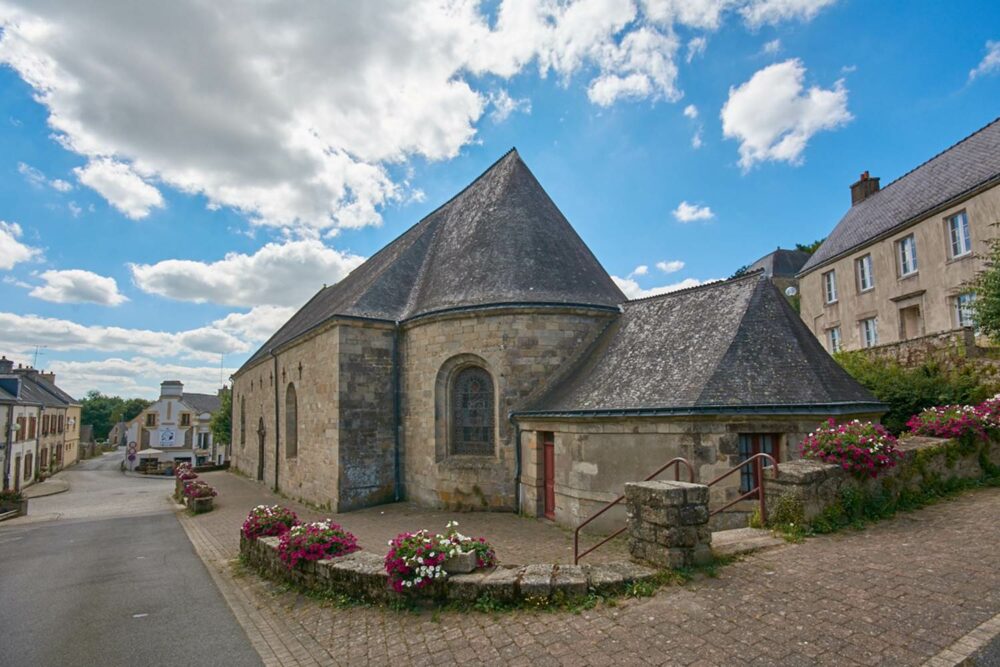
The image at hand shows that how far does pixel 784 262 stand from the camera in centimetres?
4106

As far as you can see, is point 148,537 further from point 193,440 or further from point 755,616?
point 193,440

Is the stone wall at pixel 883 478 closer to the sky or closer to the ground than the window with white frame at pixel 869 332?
closer to the ground

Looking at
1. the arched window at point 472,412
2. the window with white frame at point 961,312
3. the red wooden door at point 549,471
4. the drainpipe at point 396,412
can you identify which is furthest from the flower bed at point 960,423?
the drainpipe at point 396,412

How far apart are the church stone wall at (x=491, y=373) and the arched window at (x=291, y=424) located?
669 cm

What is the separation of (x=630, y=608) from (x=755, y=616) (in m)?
1.05

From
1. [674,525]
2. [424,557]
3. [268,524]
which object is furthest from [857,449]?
[268,524]

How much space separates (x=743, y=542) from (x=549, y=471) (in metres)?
6.32

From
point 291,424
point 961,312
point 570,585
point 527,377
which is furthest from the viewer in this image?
point 291,424

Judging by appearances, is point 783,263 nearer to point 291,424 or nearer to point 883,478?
point 291,424

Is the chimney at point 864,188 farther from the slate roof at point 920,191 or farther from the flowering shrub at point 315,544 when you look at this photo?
the flowering shrub at point 315,544

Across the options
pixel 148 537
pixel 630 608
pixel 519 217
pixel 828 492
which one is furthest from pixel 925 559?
pixel 148 537

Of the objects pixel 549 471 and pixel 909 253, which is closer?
pixel 549 471

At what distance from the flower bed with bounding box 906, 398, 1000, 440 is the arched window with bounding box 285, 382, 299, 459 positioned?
17425 mm

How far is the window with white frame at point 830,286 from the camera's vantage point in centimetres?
2356
